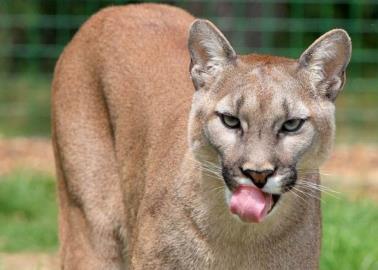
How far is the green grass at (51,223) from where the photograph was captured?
6754 mm

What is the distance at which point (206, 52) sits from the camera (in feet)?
16.9

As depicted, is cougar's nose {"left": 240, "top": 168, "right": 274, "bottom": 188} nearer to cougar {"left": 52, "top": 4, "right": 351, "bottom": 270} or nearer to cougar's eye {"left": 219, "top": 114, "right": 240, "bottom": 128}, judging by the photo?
cougar {"left": 52, "top": 4, "right": 351, "bottom": 270}

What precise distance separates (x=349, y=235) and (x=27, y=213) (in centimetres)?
261

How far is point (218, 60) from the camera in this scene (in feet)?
16.8

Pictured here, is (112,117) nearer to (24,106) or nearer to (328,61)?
(328,61)

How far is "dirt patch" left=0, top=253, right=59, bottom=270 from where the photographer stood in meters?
7.40

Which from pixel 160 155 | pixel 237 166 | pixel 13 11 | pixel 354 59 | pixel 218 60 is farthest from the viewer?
pixel 13 11

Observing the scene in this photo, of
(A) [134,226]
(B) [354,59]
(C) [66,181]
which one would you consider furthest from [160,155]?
(B) [354,59]

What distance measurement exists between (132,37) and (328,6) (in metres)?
4.50

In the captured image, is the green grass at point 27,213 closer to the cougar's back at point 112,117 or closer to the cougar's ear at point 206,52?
the cougar's back at point 112,117

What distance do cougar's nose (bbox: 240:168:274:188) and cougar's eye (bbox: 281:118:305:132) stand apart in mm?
234

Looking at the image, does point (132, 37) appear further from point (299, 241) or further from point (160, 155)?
point (299, 241)

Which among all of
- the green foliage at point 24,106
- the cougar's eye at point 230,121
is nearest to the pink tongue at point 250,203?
the cougar's eye at point 230,121

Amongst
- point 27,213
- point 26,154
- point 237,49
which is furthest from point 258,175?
point 237,49
